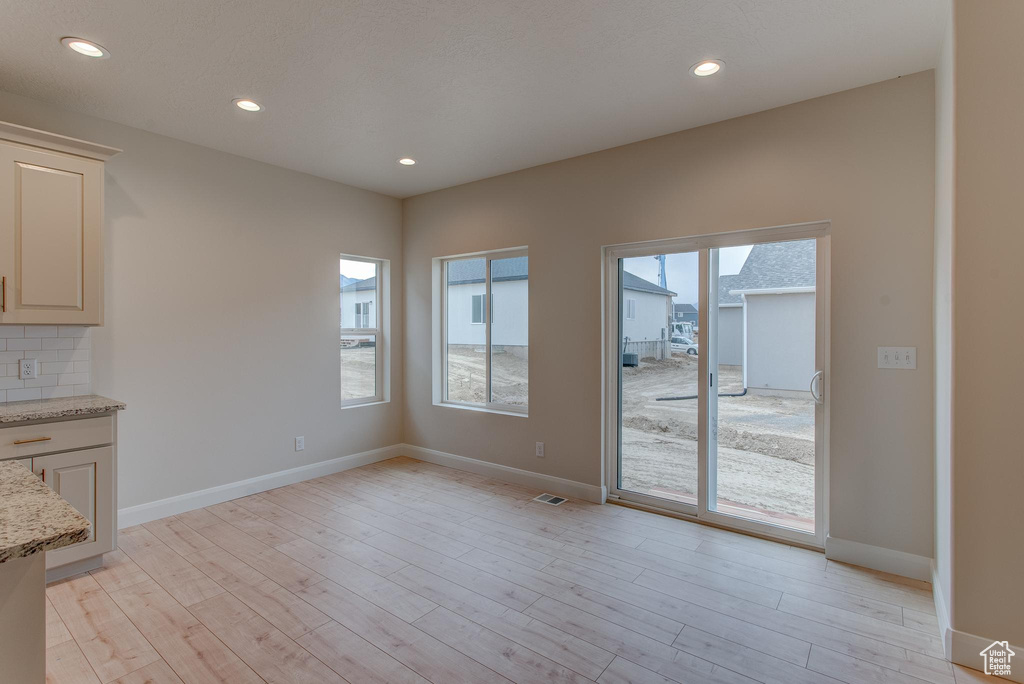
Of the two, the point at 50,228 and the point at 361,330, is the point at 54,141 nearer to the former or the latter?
the point at 50,228

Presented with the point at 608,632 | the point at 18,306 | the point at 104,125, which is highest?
the point at 104,125

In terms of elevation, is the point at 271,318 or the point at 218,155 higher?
the point at 218,155

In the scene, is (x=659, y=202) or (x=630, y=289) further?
(x=630, y=289)

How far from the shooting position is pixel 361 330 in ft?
16.5

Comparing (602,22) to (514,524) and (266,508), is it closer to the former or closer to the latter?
(514,524)

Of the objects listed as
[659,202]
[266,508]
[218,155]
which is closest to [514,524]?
[266,508]

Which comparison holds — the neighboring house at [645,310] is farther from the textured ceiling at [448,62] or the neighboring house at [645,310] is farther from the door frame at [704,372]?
the textured ceiling at [448,62]

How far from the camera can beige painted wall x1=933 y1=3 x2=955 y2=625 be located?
6.89ft

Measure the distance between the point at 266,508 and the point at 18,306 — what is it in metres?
1.99

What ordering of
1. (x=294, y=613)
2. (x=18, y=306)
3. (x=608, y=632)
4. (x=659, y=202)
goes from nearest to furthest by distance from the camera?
(x=608, y=632), (x=294, y=613), (x=18, y=306), (x=659, y=202)

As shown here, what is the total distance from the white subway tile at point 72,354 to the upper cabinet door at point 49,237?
0.34 metres

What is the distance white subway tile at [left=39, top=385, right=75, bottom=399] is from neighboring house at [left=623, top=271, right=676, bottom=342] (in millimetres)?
3790

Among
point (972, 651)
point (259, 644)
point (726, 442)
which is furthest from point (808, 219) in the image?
point (259, 644)

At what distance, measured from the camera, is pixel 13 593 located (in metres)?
1.09
